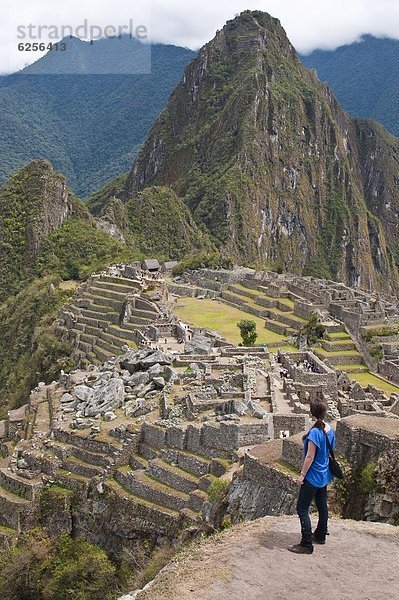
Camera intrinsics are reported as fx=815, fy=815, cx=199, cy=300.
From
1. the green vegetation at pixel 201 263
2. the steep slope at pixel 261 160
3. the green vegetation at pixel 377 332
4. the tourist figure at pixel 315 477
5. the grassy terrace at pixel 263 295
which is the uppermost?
the steep slope at pixel 261 160

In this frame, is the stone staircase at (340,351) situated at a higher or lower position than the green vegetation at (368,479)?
lower

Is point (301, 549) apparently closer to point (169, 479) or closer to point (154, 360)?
point (169, 479)

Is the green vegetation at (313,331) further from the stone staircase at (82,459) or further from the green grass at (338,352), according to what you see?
the stone staircase at (82,459)

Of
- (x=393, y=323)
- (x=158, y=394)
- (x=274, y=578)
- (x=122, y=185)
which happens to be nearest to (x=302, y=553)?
(x=274, y=578)

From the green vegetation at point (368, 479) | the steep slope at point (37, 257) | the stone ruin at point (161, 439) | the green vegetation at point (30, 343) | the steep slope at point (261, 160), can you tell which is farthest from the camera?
the steep slope at point (261, 160)

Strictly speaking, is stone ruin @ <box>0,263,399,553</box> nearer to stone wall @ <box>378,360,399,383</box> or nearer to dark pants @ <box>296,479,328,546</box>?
dark pants @ <box>296,479,328,546</box>

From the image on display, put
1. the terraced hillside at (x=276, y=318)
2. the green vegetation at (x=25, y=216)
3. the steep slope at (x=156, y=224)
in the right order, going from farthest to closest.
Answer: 1. the steep slope at (x=156, y=224)
2. the green vegetation at (x=25, y=216)
3. the terraced hillside at (x=276, y=318)

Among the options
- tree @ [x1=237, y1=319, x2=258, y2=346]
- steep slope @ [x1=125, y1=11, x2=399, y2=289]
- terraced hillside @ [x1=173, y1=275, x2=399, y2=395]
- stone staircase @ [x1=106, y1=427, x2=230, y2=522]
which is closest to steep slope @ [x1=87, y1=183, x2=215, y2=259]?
steep slope @ [x1=125, y1=11, x2=399, y2=289]

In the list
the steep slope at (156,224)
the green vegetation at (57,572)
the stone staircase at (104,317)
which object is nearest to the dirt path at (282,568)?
the green vegetation at (57,572)
